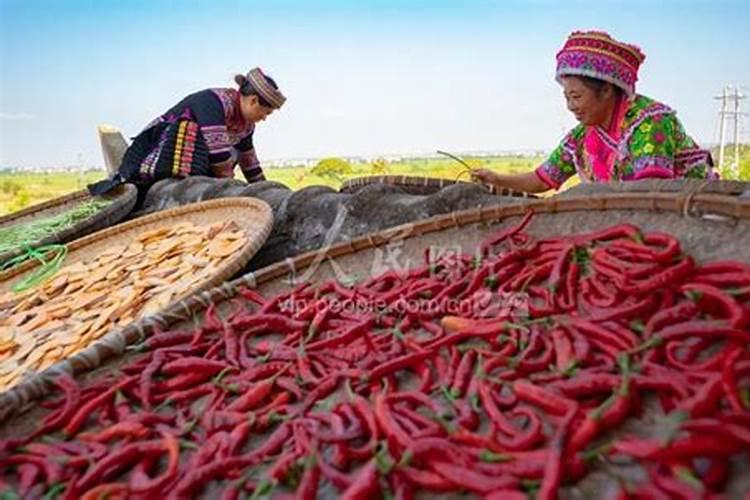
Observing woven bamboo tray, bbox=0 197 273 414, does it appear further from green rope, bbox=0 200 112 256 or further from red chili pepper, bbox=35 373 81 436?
green rope, bbox=0 200 112 256

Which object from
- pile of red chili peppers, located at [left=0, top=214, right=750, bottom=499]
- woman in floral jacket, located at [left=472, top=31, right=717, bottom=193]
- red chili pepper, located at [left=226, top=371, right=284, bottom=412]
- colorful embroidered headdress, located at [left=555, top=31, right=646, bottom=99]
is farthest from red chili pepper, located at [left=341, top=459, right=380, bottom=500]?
colorful embroidered headdress, located at [left=555, top=31, right=646, bottom=99]

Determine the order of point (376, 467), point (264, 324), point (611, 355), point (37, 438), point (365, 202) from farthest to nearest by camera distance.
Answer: point (365, 202) < point (264, 324) < point (37, 438) < point (611, 355) < point (376, 467)

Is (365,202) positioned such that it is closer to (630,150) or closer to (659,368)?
(630,150)

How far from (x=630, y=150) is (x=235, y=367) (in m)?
1.88

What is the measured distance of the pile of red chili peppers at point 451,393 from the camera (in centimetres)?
106

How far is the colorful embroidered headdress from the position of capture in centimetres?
272

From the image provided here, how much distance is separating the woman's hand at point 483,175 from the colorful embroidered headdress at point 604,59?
1.72ft

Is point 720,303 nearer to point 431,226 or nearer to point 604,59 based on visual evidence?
point 431,226

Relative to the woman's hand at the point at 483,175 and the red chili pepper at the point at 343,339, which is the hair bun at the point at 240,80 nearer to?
the woman's hand at the point at 483,175

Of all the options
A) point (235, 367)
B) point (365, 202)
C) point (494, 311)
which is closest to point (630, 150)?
point (365, 202)

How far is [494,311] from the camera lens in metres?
1.58

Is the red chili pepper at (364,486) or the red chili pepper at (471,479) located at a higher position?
the red chili pepper at (471,479)

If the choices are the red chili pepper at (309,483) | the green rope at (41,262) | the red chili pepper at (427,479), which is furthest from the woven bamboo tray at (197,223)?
the red chili pepper at (427,479)

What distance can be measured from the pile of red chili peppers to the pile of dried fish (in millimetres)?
568
